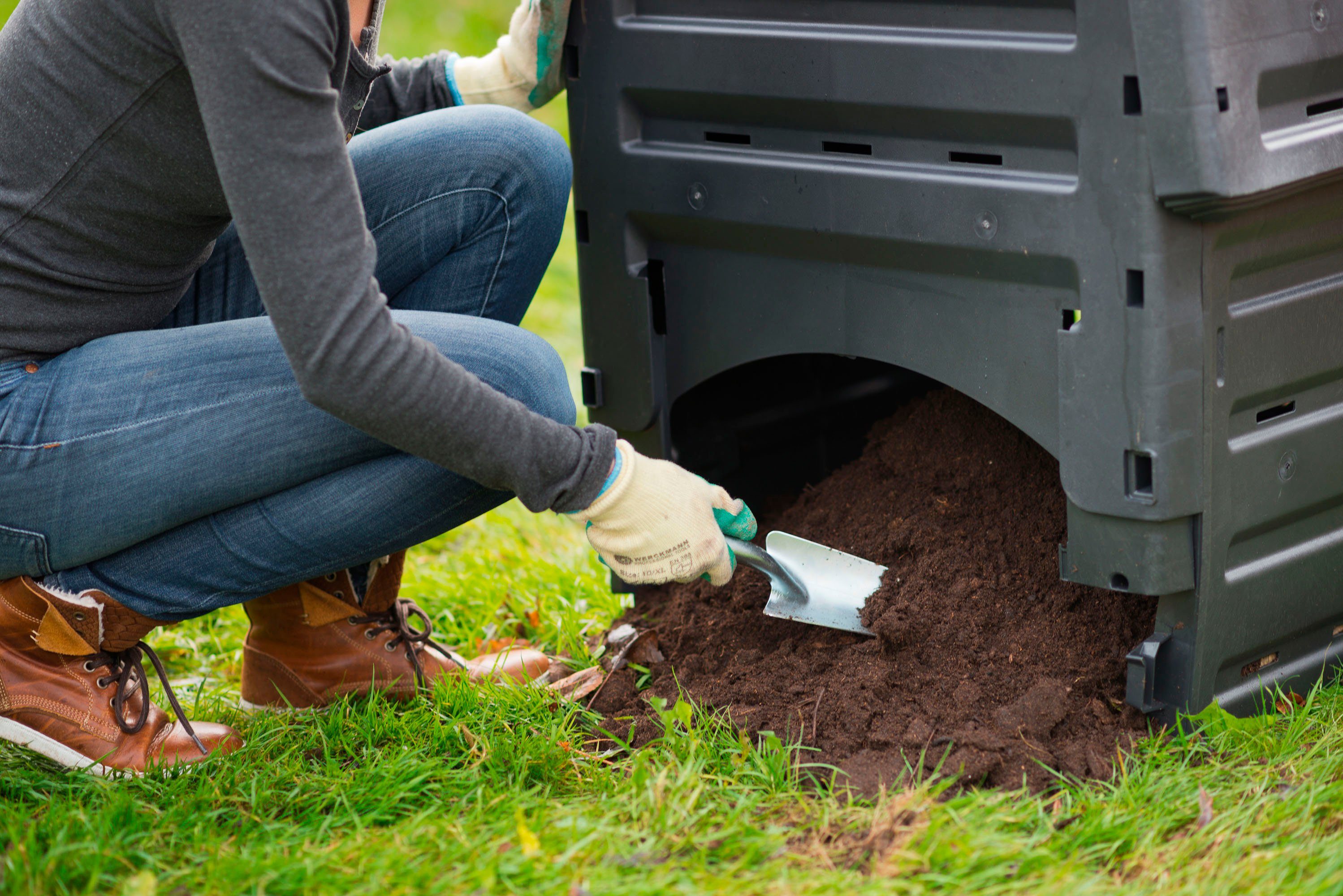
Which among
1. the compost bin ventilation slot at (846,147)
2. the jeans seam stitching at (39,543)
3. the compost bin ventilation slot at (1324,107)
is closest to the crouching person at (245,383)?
the jeans seam stitching at (39,543)

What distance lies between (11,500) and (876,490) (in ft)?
3.84

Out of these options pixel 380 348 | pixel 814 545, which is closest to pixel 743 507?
pixel 814 545

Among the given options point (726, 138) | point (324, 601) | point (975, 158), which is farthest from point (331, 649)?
point (975, 158)

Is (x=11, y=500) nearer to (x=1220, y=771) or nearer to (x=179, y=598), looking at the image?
(x=179, y=598)

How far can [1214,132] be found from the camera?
137cm

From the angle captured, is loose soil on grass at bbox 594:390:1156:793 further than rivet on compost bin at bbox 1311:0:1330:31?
Yes

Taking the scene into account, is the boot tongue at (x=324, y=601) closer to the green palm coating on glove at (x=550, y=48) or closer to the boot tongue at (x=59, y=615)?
the boot tongue at (x=59, y=615)

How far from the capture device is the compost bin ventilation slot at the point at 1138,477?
1517 millimetres

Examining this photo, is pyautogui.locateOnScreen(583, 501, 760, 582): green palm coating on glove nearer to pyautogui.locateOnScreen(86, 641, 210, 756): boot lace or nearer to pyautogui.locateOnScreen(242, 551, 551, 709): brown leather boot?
pyautogui.locateOnScreen(242, 551, 551, 709): brown leather boot

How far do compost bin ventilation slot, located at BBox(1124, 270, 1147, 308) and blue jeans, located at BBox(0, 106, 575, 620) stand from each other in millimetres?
713

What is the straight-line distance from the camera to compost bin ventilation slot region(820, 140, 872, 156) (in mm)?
1672

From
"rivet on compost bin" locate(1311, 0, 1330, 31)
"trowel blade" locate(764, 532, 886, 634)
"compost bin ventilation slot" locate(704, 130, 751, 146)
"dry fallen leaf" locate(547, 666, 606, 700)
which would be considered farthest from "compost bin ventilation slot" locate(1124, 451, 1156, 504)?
"dry fallen leaf" locate(547, 666, 606, 700)

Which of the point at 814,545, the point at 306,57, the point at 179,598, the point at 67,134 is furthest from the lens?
the point at 814,545

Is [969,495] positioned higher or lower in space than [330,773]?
higher
